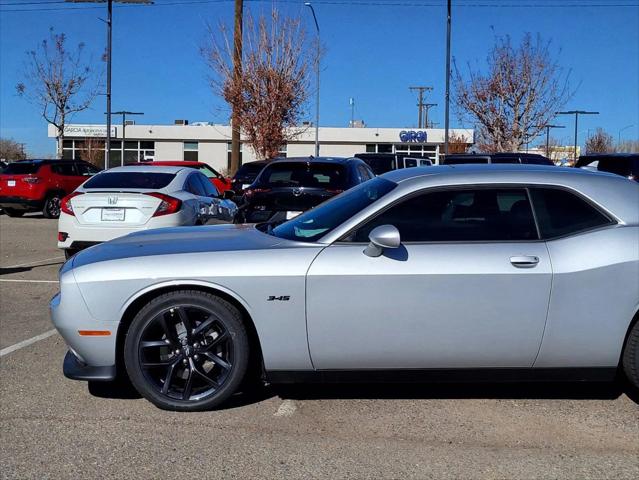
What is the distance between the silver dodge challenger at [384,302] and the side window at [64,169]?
16511 mm

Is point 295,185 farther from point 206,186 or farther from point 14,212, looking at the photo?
point 14,212

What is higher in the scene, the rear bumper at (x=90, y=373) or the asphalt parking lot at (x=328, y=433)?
the rear bumper at (x=90, y=373)

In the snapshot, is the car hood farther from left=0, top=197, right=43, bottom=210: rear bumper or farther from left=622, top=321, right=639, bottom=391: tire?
left=0, top=197, right=43, bottom=210: rear bumper

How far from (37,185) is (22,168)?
2.76 ft

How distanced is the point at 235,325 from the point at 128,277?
717 mm

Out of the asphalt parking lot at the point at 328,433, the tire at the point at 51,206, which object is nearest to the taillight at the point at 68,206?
the asphalt parking lot at the point at 328,433

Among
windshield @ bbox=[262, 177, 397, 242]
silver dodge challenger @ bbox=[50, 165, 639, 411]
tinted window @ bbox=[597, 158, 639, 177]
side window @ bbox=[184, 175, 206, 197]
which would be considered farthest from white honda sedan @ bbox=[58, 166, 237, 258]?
tinted window @ bbox=[597, 158, 639, 177]

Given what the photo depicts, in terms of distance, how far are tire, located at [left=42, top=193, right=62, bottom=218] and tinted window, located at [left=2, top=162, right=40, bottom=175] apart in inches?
33.1

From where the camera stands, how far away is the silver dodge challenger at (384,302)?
4285 mm

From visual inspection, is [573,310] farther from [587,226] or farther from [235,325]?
[235,325]

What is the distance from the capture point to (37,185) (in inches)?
760

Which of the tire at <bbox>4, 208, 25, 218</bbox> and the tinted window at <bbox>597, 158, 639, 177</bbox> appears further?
the tire at <bbox>4, 208, 25, 218</bbox>

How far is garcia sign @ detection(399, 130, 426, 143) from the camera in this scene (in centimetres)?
5512

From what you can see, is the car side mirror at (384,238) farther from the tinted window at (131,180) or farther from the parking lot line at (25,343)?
the tinted window at (131,180)
